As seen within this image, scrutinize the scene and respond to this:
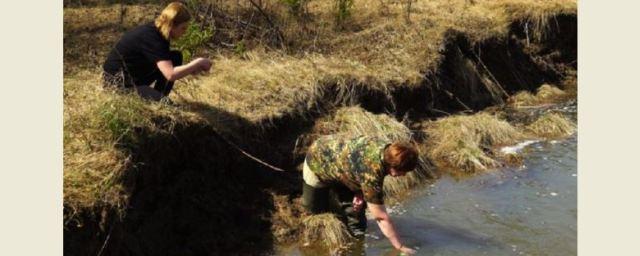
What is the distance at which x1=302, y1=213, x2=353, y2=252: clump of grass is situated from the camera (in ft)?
19.3

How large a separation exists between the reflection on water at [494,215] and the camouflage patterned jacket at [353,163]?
747mm

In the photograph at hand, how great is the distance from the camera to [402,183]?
24.0ft

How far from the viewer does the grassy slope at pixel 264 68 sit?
5172 millimetres

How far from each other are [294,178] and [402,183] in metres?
1.18

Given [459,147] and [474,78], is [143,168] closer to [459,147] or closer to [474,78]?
[459,147]

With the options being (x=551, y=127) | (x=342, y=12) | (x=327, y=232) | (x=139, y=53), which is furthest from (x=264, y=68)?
(x=551, y=127)

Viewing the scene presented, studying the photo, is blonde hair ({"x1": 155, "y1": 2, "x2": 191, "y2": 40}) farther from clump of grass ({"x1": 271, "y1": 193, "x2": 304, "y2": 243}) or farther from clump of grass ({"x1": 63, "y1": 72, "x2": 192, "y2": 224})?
Answer: clump of grass ({"x1": 271, "y1": 193, "x2": 304, "y2": 243})

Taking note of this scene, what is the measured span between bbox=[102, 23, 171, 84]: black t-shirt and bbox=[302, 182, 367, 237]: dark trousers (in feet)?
5.58

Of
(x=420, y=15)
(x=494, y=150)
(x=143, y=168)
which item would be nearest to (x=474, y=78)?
(x=420, y=15)

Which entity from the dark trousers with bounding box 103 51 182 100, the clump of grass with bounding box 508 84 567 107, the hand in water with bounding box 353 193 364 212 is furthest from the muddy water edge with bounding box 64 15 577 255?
the clump of grass with bounding box 508 84 567 107

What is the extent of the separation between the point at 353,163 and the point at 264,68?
3.54 metres

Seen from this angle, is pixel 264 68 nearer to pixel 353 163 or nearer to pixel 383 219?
pixel 353 163

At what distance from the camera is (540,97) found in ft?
38.8

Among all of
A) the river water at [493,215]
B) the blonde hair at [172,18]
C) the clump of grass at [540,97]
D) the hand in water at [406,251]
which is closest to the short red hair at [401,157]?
the hand in water at [406,251]
